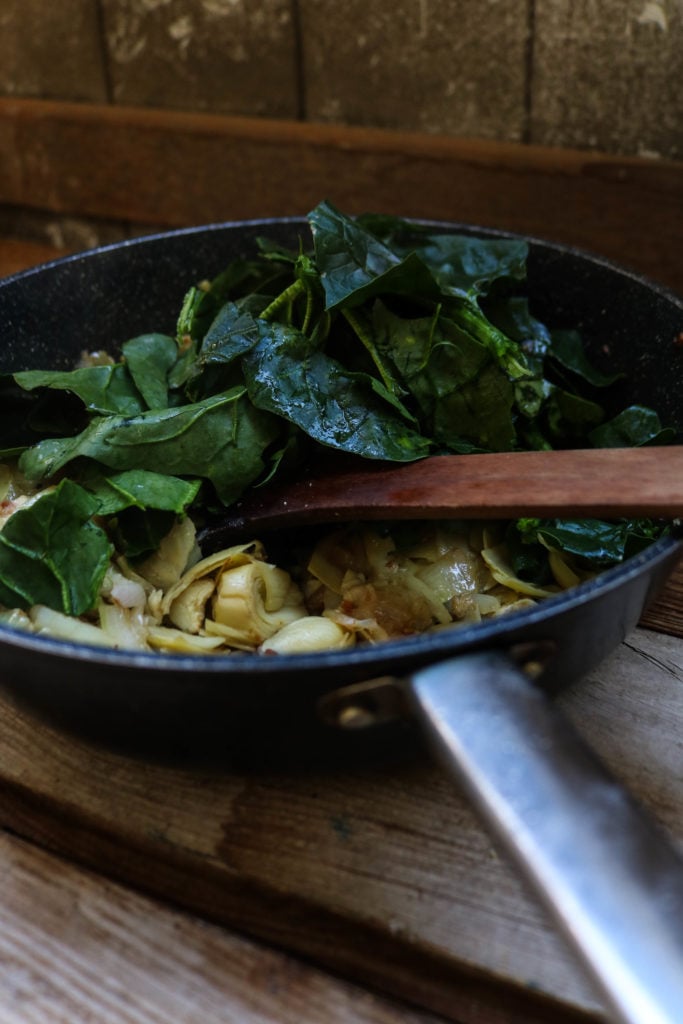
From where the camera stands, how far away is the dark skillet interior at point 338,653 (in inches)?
29.6

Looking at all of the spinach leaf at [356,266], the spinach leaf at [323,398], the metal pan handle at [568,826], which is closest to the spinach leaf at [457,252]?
the spinach leaf at [356,266]

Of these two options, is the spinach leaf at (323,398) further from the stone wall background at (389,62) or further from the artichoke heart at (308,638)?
the stone wall background at (389,62)

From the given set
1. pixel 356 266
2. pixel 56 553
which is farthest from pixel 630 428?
pixel 56 553

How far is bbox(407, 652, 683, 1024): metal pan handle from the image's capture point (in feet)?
1.93

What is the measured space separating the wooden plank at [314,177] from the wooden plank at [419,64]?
0.05m

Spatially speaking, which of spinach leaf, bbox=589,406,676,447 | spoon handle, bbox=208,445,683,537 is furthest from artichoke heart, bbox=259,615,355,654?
spinach leaf, bbox=589,406,676,447

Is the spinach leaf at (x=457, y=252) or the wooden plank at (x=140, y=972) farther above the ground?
the spinach leaf at (x=457, y=252)

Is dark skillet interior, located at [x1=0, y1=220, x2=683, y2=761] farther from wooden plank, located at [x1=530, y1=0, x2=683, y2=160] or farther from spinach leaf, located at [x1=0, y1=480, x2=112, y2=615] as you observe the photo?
wooden plank, located at [x1=530, y1=0, x2=683, y2=160]

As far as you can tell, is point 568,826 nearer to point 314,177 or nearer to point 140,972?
point 140,972

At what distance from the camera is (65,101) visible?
2.41 meters

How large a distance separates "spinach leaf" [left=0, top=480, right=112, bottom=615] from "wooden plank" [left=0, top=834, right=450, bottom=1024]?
31cm

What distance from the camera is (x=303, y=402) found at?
1.19m

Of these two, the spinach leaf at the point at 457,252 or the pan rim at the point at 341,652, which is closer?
the pan rim at the point at 341,652

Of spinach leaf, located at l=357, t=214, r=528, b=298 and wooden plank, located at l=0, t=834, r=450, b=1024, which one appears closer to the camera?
wooden plank, located at l=0, t=834, r=450, b=1024
